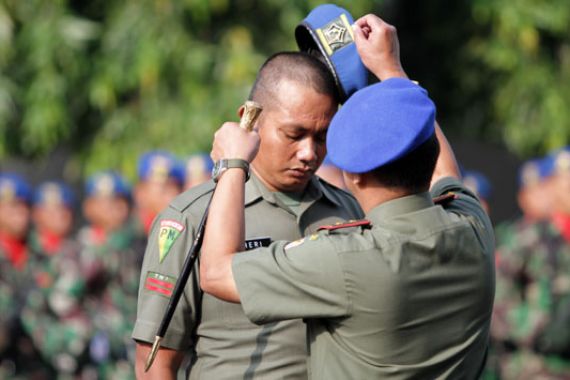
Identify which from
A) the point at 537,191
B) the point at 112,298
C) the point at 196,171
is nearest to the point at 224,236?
the point at 196,171

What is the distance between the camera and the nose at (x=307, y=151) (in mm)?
4312

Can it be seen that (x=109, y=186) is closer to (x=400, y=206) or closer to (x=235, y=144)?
(x=235, y=144)

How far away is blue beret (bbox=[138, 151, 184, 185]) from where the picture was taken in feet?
32.0

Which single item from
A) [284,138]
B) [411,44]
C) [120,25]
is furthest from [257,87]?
[411,44]

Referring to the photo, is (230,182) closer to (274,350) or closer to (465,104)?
(274,350)

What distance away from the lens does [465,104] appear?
13.9 metres

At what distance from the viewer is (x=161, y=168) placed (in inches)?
385

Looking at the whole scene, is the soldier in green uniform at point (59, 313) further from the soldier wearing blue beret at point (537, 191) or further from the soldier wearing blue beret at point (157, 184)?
the soldier wearing blue beret at point (537, 191)

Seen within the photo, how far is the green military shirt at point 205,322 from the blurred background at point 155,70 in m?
6.78

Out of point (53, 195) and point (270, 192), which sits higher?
point (270, 192)

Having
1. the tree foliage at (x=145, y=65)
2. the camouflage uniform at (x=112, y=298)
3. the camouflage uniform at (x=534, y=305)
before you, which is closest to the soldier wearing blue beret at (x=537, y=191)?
the camouflage uniform at (x=534, y=305)

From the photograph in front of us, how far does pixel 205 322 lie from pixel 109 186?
6.79m

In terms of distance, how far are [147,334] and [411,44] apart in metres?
10.1

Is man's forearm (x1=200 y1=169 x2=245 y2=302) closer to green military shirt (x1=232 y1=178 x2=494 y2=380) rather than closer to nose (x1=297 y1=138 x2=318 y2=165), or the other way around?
green military shirt (x1=232 y1=178 x2=494 y2=380)
